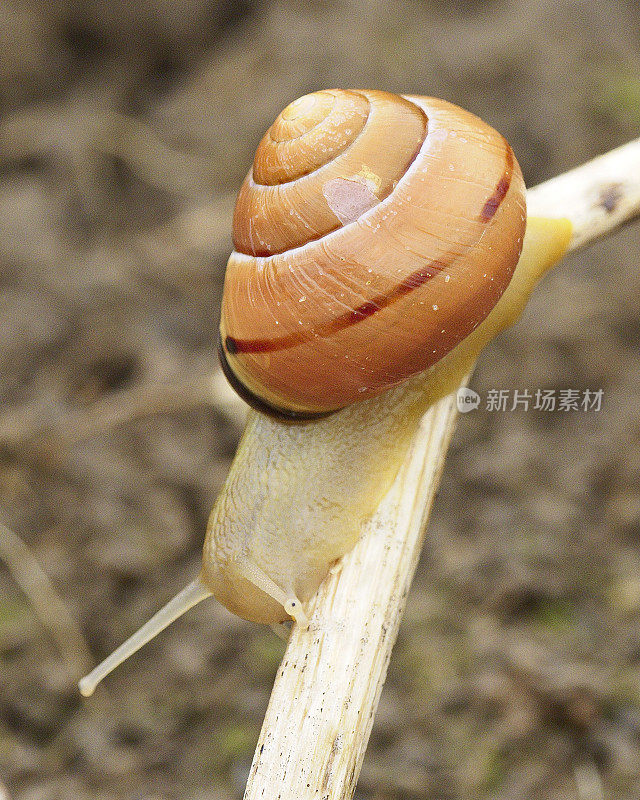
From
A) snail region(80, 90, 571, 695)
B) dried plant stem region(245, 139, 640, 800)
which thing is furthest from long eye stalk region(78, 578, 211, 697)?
dried plant stem region(245, 139, 640, 800)

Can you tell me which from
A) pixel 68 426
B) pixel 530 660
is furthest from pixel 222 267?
pixel 530 660

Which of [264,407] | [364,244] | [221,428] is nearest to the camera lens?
[364,244]

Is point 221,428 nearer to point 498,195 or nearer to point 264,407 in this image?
point 264,407

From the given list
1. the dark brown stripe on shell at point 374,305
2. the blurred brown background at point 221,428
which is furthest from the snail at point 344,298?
the blurred brown background at point 221,428

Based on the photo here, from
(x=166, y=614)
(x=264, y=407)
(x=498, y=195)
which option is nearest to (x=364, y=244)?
(x=498, y=195)

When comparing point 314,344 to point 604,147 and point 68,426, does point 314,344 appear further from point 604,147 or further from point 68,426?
point 604,147

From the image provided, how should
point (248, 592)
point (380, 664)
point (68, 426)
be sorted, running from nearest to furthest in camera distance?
point (380, 664), point (248, 592), point (68, 426)

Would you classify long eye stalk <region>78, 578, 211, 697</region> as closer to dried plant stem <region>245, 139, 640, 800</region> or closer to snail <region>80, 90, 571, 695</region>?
snail <region>80, 90, 571, 695</region>
